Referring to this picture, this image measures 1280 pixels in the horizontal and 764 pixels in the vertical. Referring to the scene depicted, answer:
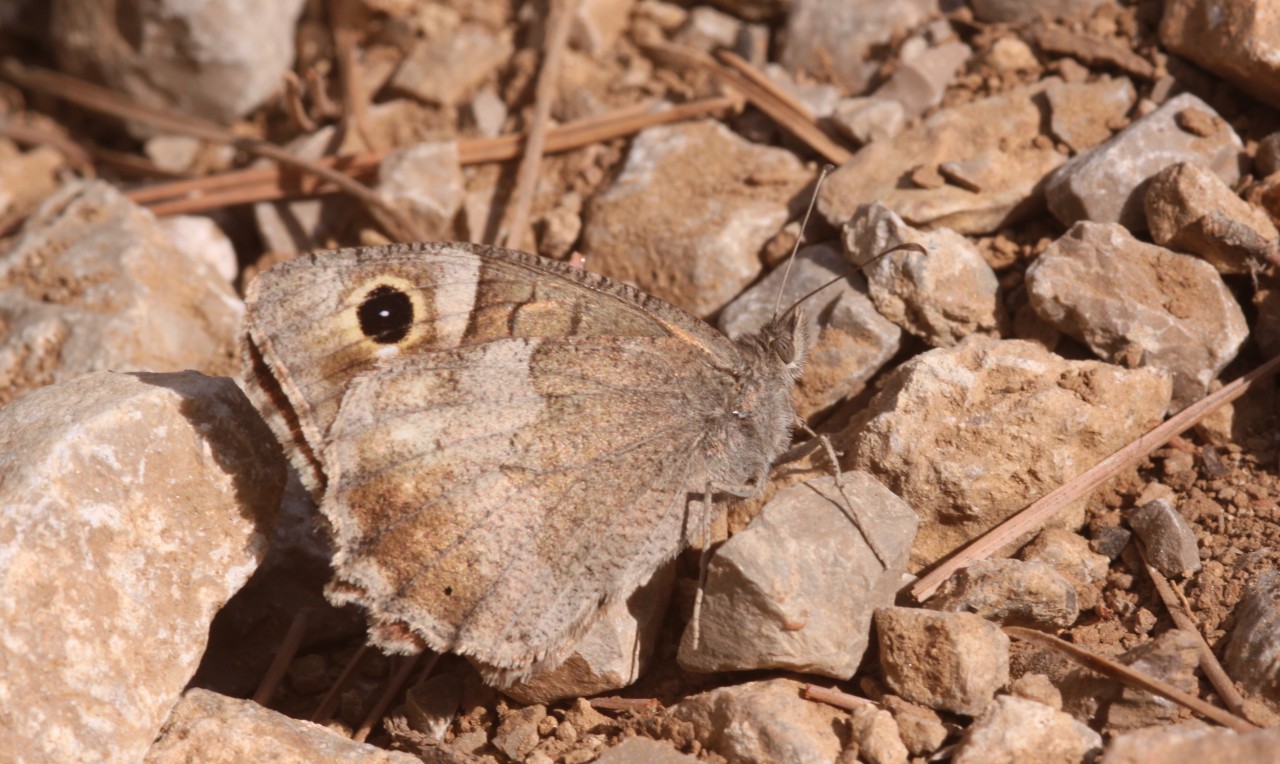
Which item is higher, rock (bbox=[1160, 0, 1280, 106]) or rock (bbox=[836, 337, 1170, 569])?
rock (bbox=[1160, 0, 1280, 106])

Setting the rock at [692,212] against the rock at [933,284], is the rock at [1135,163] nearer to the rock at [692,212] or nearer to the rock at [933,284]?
the rock at [933,284]

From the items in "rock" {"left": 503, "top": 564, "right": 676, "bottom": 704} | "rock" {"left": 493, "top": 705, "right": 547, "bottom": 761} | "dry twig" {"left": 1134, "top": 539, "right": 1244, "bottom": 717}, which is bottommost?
"rock" {"left": 493, "top": 705, "right": 547, "bottom": 761}

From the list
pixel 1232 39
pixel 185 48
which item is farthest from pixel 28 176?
pixel 1232 39

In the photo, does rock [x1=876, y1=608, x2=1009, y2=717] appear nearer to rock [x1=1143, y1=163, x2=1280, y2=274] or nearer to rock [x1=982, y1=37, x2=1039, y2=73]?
rock [x1=1143, y1=163, x2=1280, y2=274]

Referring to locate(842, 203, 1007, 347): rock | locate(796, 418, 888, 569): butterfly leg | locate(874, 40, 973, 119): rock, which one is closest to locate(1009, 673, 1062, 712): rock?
locate(796, 418, 888, 569): butterfly leg

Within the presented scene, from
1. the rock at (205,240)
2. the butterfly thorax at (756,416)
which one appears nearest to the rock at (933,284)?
the butterfly thorax at (756,416)

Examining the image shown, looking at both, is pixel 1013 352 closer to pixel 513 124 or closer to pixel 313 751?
pixel 313 751

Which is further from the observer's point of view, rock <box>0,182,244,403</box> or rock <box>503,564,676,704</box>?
rock <box>0,182,244,403</box>

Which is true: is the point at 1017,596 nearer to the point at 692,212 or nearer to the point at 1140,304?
the point at 1140,304
